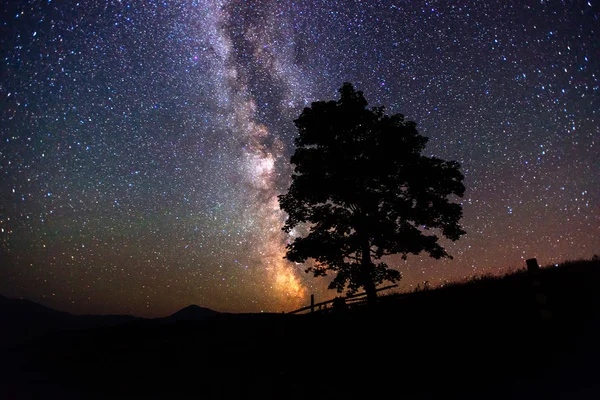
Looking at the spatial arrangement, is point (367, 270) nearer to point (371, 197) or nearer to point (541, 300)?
point (371, 197)

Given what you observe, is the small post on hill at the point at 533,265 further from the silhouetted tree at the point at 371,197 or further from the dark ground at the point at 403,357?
the silhouetted tree at the point at 371,197

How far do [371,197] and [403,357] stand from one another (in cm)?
966

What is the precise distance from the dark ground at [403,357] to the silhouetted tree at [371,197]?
336cm

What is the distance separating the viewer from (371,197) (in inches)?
712

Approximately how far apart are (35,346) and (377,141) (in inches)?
1159

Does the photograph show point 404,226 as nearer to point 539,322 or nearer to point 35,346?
point 539,322

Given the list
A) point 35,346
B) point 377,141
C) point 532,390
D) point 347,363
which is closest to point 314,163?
point 377,141

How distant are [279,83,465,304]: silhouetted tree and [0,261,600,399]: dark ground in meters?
3.36

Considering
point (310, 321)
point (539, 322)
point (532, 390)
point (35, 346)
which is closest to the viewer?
point (532, 390)

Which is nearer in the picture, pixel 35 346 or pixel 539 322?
pixel 539 322

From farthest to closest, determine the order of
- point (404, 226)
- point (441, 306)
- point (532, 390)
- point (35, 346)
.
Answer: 1. point (35, 346)
2. point (404, 226)
3. point (441, 306)
4. point (532, 390)

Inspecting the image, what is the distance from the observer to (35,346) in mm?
27078

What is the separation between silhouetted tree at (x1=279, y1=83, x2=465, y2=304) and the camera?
17.6 m

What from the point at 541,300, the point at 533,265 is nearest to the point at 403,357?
the point at 541,300
